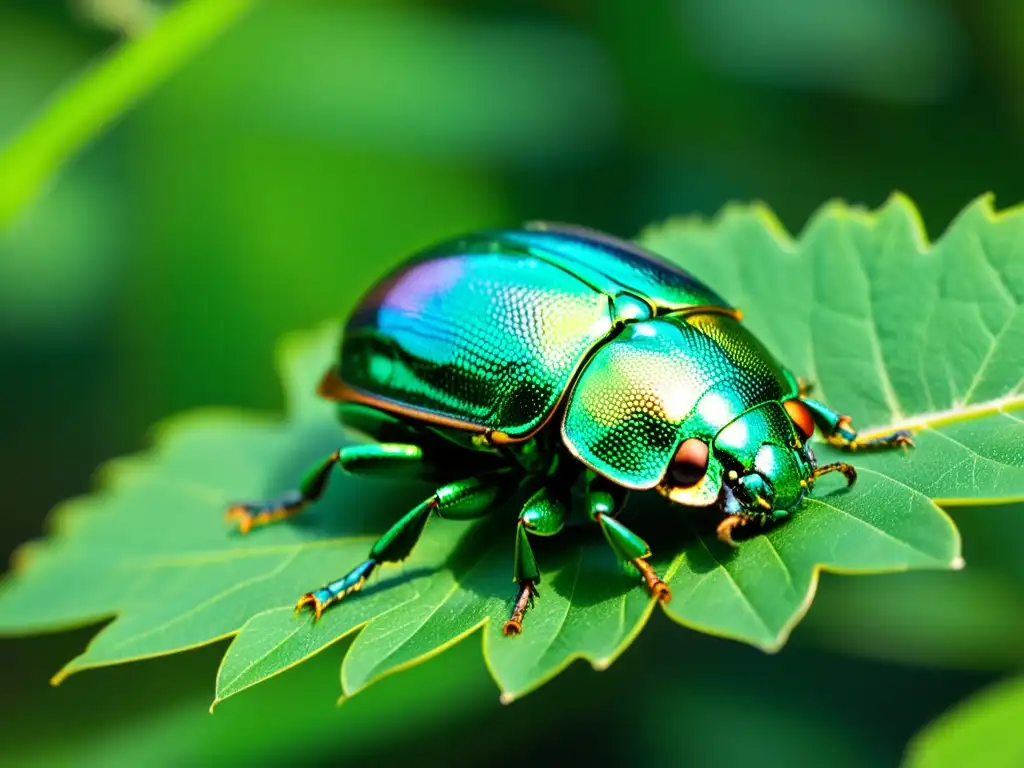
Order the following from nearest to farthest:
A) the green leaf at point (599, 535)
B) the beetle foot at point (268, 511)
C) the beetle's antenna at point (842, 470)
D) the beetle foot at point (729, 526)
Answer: the green leaf at point (599, 535) < the beetle foot at point (729, 526) < the beetle's antenna at point (842, 470) < the beetle foot at point (268, 511)

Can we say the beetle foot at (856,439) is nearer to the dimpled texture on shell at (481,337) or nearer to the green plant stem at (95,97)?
the dimpled texture on shell at (481,337)

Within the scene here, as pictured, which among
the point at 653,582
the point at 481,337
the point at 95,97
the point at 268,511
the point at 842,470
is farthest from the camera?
the point at 95,97

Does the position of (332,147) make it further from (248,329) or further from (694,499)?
(694,499)

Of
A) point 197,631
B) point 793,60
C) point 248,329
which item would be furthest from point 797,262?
point 248,329

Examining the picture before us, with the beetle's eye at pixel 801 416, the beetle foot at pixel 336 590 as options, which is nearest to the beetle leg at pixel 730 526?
the beetle's eye at pixel 801 416

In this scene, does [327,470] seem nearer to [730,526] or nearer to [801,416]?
[730,526]

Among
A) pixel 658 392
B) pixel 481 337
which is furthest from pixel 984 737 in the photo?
pixel 481 337

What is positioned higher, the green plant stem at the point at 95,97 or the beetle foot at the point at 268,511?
the green plant stem at the point at 95,97
